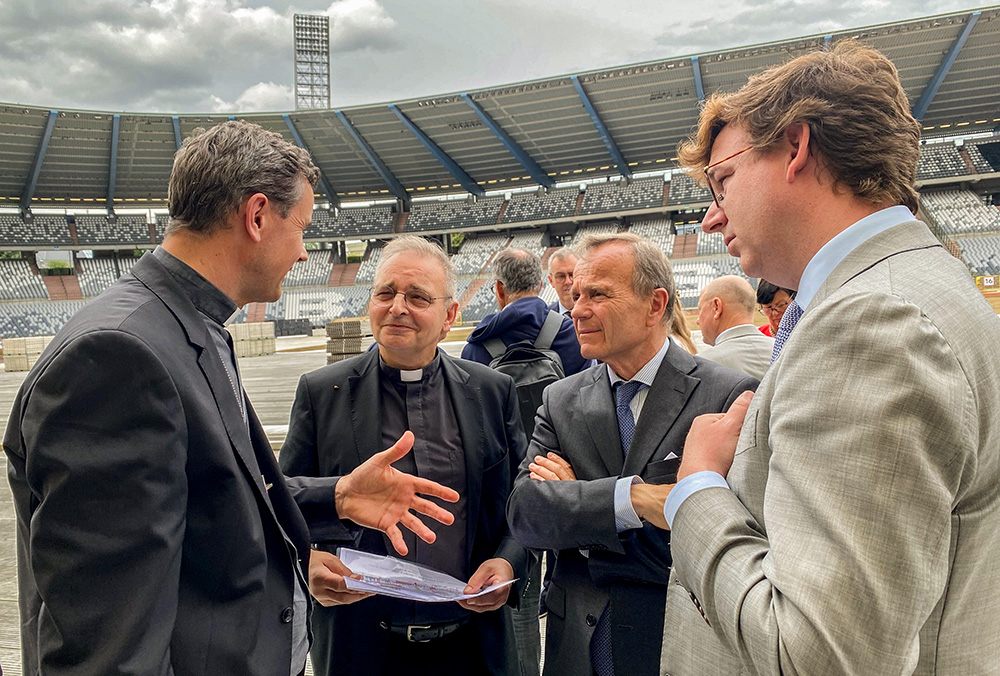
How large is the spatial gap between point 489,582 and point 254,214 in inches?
61.4

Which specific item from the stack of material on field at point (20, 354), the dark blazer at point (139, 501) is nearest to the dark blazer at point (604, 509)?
the dark blazer at point (139, 501)

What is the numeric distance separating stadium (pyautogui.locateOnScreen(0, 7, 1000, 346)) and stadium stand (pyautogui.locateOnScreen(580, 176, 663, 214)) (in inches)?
5.3

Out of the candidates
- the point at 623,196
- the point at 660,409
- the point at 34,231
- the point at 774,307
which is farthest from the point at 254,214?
the point at 34,231

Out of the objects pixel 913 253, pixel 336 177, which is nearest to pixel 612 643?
pixel 913 253

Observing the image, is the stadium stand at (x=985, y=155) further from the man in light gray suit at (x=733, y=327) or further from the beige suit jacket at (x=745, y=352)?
the beige suit jacket at (x=745, y=352)

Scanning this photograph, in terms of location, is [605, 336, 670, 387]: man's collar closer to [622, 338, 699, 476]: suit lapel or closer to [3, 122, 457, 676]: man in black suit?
[622, 338, 699, 476]: suit lapel

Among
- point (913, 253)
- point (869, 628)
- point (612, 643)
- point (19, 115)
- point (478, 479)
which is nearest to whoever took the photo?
point (869, 628)

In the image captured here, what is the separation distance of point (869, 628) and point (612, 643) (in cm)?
130

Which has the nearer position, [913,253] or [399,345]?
[913,253]

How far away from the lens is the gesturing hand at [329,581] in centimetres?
225

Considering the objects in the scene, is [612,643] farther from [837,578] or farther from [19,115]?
[19,115]

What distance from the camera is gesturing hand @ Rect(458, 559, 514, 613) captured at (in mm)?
2418

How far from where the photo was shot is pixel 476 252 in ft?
169

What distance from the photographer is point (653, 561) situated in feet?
6.90
